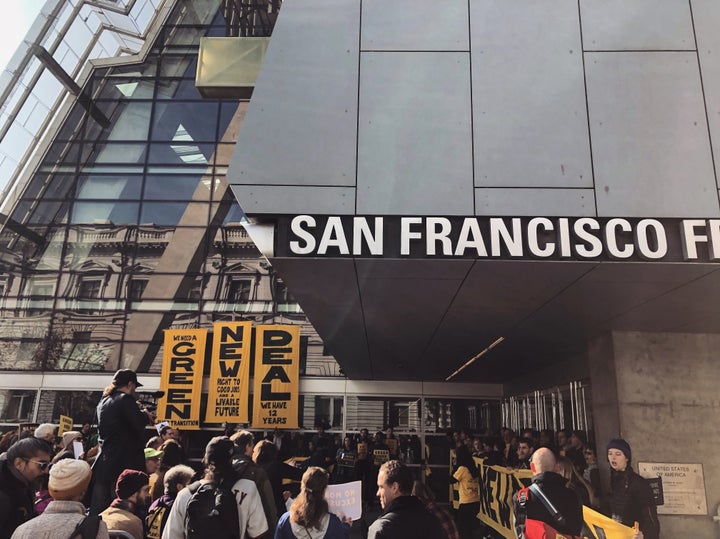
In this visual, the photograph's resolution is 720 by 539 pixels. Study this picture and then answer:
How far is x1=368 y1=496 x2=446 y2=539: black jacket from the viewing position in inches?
131

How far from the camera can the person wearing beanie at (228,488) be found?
14.1ft

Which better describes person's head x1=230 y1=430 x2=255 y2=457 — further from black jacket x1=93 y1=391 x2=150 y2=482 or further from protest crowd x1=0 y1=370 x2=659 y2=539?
black jacket x1=93 y1=391 x2=150 y2=482

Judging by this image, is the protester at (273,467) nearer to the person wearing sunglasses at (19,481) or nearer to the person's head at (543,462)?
the person wearing sunglasses at (19,481)

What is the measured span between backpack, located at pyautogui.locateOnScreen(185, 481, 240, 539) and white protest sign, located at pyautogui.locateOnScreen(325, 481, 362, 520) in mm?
1180

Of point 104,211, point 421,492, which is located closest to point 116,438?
point 421,492

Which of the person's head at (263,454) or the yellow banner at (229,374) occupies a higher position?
the yellow banner at (229,374)

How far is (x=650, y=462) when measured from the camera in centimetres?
787

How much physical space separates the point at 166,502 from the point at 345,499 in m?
1.59

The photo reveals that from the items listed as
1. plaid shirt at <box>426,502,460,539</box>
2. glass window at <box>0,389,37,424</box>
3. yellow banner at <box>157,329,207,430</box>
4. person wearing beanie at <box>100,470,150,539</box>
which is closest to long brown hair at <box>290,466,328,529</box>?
plaid shirt at <box>426,502,460,539</box>

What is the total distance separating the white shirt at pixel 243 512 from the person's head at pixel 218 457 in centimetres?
19

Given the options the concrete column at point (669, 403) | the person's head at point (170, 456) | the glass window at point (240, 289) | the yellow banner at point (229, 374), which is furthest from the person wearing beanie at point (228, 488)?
the glass window at point (240, 289)

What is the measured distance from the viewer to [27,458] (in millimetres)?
4051

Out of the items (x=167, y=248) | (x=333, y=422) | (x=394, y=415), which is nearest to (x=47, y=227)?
(x=167, y=248)

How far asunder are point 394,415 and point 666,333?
12659mm
